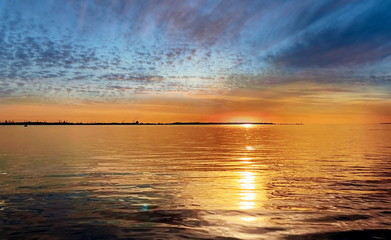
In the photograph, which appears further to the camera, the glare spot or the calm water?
the glare spot

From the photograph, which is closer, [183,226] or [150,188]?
[183,226]

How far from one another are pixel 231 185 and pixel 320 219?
919 centimetres

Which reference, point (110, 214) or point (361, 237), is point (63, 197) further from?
point (361, 237)

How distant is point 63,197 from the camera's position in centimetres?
1928

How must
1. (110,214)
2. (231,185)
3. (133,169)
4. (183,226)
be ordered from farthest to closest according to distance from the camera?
(133,169) → (231,185) → (110,214) → (183,226)

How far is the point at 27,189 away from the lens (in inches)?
850

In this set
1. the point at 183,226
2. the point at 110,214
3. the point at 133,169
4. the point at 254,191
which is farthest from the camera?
the point at 133,169

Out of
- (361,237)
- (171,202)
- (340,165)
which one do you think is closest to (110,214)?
(171,202)

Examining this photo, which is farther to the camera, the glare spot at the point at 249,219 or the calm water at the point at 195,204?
the glare spot at the point at 249,219

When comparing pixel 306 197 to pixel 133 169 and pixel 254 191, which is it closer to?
pixel 254 191

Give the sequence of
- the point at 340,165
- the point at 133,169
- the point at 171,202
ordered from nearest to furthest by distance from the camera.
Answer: the point at 171,202, the point at 133,169, the point at 340,165

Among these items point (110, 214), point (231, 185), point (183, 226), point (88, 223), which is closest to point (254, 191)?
point (231, 185)

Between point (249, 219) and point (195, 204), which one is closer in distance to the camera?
point (249, 219)

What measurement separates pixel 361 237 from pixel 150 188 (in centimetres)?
1390
